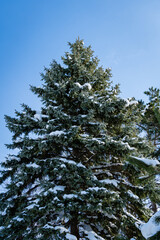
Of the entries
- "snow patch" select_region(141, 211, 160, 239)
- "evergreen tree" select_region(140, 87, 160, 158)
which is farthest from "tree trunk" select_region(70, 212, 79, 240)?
"evergreen tree" select_region(140, 87, 160, 158)

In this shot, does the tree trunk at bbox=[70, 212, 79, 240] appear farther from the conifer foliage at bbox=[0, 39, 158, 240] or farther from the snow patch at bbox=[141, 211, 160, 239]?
the snow patch at bbox=[141, 211, 160, 239]

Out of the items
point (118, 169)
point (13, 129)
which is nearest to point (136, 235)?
point (118, 169)

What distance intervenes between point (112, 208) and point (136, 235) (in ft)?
3.65

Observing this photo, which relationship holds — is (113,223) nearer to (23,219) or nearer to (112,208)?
(112,208)

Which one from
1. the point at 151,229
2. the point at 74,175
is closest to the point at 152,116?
the point at 74,175

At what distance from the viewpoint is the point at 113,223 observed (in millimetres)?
4859

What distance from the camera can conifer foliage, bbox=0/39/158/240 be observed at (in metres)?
4.03

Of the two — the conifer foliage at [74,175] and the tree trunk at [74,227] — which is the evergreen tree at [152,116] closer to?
the conifer foliage at [74,175]

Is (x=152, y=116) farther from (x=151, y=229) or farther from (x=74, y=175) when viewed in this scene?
(x=151, y=229)

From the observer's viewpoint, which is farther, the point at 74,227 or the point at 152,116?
the point at 152,116

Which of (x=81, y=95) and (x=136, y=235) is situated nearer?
(x=136, y=235)

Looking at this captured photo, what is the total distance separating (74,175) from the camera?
174 inches

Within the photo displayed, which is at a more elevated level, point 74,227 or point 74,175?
point 74,175

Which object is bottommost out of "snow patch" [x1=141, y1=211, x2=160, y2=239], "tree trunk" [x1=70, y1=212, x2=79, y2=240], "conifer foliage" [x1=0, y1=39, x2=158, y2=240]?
"snow patch" [x1=141, y1=211, x2=160, y2=239]
